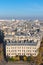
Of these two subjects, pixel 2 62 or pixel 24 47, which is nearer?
pixel 2 62

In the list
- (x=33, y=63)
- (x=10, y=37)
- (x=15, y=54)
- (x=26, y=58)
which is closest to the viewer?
(x=33, y=63)

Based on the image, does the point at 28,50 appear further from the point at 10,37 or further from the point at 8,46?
the point at 10,37

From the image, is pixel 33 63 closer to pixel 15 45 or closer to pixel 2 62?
pixel 2 62

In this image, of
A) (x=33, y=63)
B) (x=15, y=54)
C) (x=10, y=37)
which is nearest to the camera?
(x=33, y=63)

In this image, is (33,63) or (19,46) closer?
(33,63)

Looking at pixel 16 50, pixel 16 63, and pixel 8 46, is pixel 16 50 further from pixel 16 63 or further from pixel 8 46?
pixel 16 63

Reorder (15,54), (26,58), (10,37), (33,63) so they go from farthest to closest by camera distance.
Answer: (10,37) < (15,54) < (26,58) < (33,63)

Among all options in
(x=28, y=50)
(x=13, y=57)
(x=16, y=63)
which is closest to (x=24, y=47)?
(x=28, y=50)

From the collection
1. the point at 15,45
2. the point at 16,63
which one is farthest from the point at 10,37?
the point at 16,63
